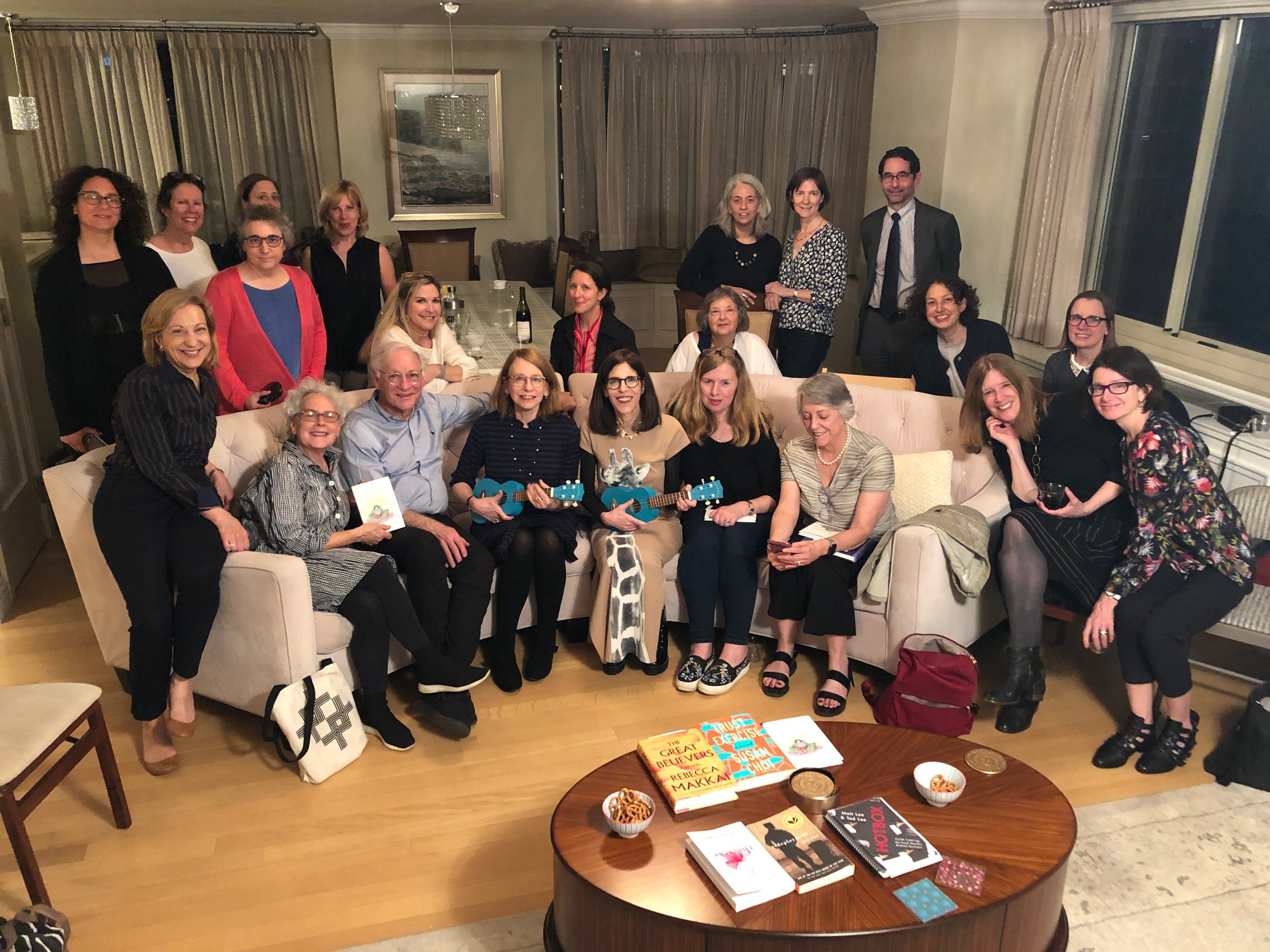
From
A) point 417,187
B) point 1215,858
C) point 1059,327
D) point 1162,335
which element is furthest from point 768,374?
point 417,187

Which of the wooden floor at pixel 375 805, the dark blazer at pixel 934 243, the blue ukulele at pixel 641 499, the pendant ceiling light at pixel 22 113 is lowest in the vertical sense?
the wooden floor at pixel 375 805

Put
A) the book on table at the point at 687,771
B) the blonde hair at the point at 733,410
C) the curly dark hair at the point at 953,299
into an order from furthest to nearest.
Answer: the curly dark hair at the point at 953,299, the blonde hair at the point at 733,410, the book on table at the point at 687,771

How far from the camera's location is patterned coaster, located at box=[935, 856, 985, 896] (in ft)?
6.03

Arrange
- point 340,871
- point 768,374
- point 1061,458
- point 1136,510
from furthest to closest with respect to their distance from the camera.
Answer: point 768,374 → point 1061,458 → point 1136,510 → point 340,871

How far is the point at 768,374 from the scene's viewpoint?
3914mm

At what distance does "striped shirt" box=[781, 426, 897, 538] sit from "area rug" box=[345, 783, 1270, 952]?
1.11 metres

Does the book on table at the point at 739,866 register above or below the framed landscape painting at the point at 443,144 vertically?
below

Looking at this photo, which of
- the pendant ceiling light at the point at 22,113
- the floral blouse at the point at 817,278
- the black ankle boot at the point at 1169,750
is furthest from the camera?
the pendant ceiling light at the point at 22,113

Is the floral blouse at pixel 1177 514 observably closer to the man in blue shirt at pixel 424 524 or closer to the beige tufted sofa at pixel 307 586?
the beige tufted sofa at pixel 307 586

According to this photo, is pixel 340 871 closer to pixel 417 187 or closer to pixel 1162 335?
pixel 1162 335

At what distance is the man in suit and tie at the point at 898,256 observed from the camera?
4262 millimetres

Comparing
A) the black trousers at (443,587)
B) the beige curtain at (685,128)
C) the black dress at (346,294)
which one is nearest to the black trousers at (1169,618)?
the black trousers at (443,587)

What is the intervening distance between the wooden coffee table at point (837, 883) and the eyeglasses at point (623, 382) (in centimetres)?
146

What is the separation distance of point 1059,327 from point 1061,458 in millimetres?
1358
